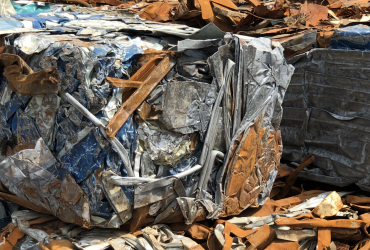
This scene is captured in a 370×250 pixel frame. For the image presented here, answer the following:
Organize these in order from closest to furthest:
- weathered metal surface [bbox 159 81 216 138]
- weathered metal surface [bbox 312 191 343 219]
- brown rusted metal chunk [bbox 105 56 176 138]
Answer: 1. brown rusted metal chunk [bbox 105 56 176 138]
2. weathered metal surface [bbox 159 81 216 138]
3. weathered metal surface [bbox 312 191 343 219]

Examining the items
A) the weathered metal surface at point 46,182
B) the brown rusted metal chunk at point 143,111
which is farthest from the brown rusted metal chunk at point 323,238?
the weathered metal surface at point 46,182

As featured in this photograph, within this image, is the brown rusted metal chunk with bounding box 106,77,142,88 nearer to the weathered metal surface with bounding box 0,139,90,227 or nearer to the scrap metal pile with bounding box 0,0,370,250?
the scrap metal pile with bounding box 0,0,370,250

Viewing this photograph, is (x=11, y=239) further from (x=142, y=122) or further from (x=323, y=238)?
(x=323, y=238)

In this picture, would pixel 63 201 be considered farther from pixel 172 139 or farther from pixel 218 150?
pixel 218 150

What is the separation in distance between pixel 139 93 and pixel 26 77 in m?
0.83

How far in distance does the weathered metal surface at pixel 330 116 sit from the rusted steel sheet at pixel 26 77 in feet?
7.62

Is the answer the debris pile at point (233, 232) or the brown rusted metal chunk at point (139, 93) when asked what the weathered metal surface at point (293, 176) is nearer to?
the debris pile at point (233, 232)

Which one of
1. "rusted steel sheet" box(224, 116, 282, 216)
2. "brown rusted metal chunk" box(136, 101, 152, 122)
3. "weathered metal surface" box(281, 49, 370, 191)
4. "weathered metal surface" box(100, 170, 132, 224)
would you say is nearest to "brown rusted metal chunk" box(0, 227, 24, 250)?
"weathered metal surface" box(100, 170, 132, 224)

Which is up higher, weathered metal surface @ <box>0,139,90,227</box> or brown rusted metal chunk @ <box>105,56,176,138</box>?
brown rusted metal chunk @ <box>105,56,176,138</box>

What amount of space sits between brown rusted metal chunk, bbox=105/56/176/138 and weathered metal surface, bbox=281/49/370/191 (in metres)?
1.66

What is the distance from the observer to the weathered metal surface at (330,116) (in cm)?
367

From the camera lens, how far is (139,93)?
2.76m

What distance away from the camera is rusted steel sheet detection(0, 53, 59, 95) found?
9.17 feet

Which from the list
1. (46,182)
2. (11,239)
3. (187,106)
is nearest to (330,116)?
(187,106)
